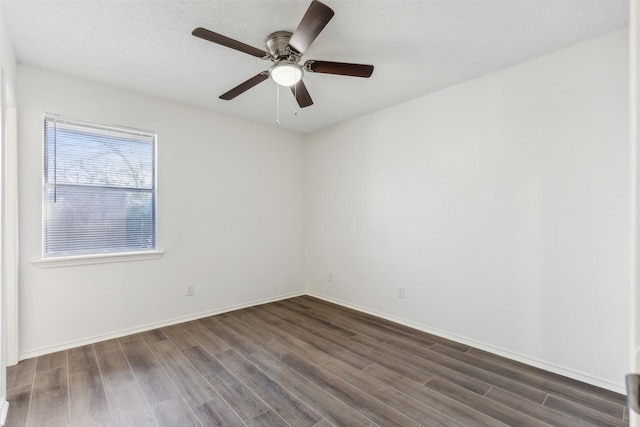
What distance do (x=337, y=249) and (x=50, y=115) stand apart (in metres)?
3.38

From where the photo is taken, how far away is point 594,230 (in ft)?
7.68

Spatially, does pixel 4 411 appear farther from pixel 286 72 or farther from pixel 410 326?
pixel 410 326

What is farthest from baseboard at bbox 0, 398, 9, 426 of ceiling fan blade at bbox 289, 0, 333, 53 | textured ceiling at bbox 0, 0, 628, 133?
ceiling fan blade at bbox 289, 0, 333, 53

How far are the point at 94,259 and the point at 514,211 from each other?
3.90 meters

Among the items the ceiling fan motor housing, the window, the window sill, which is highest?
the ceiling fan motor housing

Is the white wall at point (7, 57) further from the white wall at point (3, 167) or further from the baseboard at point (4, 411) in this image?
the baseboard at point (4, 411)

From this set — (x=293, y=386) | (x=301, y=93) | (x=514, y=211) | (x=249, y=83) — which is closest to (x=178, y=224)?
(x=249, y=83)

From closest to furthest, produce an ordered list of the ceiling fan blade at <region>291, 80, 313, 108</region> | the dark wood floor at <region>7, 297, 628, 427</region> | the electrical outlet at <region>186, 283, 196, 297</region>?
the dark wood floor at <region>7, 297, 628, 427</region> → the ceiling fan blade at <region>291, 80, 313, 108</region> → the electrical outlet at <region>186, 283, 196, 297</region>

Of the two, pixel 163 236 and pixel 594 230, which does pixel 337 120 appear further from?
pixel 594 230

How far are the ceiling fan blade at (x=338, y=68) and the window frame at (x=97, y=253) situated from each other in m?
2.12

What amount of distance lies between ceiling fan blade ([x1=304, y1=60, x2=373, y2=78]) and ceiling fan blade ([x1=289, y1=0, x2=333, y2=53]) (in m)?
0.26

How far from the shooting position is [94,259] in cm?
306

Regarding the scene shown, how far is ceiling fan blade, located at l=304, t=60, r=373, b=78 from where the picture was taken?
2213mm

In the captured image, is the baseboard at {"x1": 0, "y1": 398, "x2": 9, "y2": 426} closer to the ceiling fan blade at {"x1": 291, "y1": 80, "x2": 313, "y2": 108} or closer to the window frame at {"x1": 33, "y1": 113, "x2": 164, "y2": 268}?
the window frame at {"x1": 33, "y1": 113, "x2": 164, "y2": 268}
